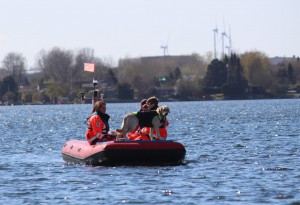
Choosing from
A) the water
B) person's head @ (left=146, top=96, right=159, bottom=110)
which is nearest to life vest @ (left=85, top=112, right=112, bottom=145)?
the water

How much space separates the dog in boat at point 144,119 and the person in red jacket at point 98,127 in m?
0.67

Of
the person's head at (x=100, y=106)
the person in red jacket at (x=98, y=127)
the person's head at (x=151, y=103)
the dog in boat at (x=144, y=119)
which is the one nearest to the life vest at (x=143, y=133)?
the dog in boat at (x=144, y=119)

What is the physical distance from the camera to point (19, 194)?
90.6 feet

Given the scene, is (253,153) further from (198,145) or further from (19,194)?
(19,194)

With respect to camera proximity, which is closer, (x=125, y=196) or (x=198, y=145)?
A: (x=125, y=196)

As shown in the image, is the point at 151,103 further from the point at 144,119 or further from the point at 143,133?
the point at 143,133

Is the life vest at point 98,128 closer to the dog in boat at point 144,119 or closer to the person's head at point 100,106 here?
the person's head at point 100,106

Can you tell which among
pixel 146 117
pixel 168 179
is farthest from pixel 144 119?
pixel 168 179

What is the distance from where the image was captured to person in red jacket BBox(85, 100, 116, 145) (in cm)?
3319

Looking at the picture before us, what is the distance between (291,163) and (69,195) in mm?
9678

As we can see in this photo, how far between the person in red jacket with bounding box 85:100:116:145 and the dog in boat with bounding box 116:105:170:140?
67cm

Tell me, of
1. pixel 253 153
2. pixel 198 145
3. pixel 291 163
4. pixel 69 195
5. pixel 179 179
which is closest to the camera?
pixel 69 195

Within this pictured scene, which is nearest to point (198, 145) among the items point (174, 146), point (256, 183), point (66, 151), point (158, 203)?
point (66, 151)

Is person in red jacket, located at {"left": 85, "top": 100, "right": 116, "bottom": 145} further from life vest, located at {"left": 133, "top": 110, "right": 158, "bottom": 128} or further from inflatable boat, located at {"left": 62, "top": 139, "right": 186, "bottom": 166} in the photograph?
life vest, located at {"left": 133, "top": 110, "right": 158, "bottom": 128}
